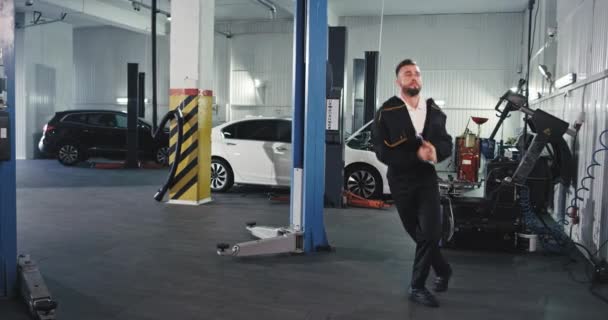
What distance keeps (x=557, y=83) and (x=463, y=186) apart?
235 cm

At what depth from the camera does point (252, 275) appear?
4133mm

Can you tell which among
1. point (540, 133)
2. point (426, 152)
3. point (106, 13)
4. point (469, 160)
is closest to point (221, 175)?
point (469, 160)

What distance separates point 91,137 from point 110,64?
6.36m

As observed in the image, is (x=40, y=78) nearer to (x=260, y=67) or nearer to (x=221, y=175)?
(x=260, y=67)

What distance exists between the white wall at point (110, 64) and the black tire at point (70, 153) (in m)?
5.51

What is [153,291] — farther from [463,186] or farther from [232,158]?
[232,158]

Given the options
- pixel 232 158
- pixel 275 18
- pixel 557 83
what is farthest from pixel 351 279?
pixel 275 18

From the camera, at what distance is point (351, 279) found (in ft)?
13.4

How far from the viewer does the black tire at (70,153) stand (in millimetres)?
13013

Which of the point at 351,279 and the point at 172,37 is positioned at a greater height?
the point at 172,37

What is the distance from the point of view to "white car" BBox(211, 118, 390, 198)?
322 inches

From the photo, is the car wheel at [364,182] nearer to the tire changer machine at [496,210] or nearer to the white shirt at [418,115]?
the tire changer machine at [496,210]

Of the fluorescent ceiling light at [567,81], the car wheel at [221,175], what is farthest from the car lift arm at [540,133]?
the car wheel at [221,175]

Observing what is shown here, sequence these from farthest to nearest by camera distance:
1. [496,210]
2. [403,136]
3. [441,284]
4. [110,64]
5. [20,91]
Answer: [110,64], [20,91], [496,210], [441,284], [403,136]
